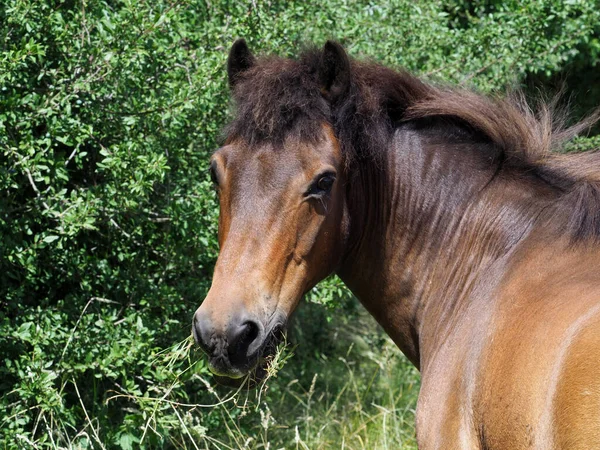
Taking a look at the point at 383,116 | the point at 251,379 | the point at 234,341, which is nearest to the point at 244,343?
the point at 234,341

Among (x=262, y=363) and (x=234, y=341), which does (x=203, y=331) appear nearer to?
(x=234, y=341)

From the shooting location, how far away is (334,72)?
2.96m

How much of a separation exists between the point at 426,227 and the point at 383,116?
0.48 meters

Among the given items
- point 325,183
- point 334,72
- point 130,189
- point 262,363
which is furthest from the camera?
point 130,189

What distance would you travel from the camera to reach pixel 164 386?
4.35 metres

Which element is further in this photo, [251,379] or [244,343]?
[251,379]

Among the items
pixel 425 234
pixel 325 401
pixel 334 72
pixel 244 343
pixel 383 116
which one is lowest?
pixel 325 401

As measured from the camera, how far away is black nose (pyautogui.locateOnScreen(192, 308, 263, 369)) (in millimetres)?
2494

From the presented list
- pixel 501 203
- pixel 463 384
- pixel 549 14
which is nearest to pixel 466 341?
pixel 463 384

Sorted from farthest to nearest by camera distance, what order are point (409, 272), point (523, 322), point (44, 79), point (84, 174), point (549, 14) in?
point (549, 14) → point (84, 174) → point (44, 79) → point (409, 272) → point (523, 322)

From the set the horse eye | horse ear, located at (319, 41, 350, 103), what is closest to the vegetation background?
the horse eye

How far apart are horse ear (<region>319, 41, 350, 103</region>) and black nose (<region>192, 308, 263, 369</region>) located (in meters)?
0.99

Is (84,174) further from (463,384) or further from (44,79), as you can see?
(463,384)

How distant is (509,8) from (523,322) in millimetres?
3921
